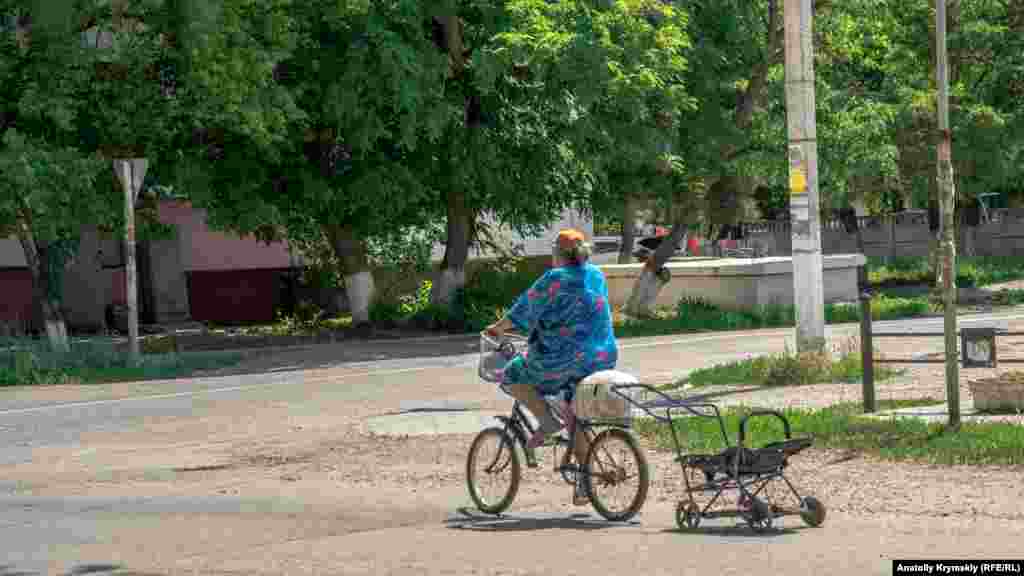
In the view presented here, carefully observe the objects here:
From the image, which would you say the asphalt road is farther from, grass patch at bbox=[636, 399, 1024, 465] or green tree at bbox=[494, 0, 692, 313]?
green tree at bbox=[494, 0, 692, 313]

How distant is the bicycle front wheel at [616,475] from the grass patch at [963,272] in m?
33.4

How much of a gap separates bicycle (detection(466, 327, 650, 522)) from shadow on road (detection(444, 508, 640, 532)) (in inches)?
3.0

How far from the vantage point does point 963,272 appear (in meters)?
43.5

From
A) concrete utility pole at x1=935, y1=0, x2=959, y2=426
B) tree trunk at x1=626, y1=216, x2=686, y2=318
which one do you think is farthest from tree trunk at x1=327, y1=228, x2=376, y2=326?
concrete utility pole at x1=935, y1=0, x2=959, y2=426

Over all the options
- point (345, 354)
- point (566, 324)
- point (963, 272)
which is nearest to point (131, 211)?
point (345, 354)

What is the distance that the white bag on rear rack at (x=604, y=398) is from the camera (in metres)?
10.5

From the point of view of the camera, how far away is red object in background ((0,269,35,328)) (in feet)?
131

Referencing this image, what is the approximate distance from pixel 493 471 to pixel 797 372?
27.5ft

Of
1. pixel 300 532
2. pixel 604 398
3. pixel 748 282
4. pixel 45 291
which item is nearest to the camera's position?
pixel 604 398

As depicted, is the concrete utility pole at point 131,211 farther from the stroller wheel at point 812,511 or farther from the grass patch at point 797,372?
the stroller wheel at point 812,511

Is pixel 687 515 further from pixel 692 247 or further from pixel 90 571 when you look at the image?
pixel 692 247

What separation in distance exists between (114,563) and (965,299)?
A: 31.4 metres

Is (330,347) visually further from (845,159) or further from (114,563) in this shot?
(114,563)

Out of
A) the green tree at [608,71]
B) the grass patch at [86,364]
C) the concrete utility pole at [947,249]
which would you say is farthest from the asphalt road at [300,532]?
the green tree at [608,71]
